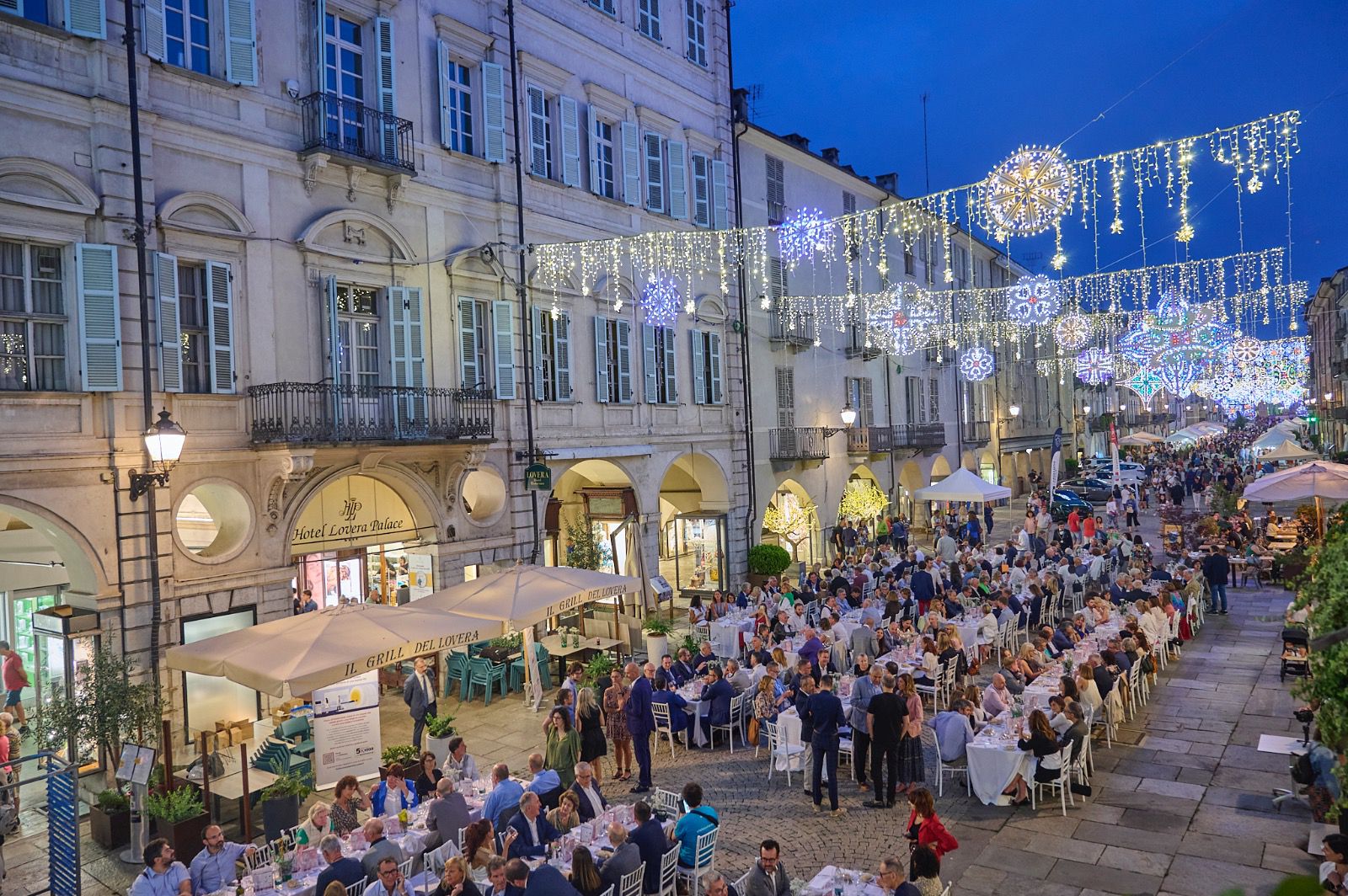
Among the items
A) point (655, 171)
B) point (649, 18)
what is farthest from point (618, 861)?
point (649, 18)

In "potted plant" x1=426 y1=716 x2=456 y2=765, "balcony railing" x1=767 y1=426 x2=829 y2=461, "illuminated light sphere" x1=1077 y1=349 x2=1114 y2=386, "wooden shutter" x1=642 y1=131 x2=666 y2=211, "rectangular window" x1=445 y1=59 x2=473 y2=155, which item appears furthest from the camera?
"illuminated light sphere" x1=1077 y1=349 x2=1114 y2=386

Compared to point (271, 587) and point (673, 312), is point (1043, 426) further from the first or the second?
point (271, 587)

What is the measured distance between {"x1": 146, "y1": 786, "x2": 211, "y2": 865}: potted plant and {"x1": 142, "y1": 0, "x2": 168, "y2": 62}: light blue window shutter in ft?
32.5

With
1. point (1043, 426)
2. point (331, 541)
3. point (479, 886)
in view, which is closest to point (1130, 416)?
point (1043, 426)

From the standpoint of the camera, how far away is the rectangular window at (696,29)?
943 inches

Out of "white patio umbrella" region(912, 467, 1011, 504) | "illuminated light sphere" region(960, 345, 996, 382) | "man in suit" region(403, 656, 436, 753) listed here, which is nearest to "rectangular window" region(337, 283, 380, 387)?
"man in suit" region(403, 656, 436, 753)

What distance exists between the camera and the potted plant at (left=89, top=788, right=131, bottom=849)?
10.5m

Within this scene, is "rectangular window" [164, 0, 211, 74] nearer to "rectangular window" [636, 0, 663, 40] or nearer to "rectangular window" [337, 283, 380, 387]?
"rectangular window" [337, 283, 380, 387]

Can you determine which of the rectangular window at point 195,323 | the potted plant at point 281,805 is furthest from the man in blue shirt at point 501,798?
the rectangular window at point 195,323

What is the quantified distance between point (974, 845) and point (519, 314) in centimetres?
1293

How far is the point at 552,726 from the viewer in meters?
10.9

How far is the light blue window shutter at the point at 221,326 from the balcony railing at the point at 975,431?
32767 millimetres

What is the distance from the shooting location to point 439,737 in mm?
12008

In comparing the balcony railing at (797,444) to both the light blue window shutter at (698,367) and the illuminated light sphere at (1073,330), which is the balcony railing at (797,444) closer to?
the light blue window shutter at (698,367)
